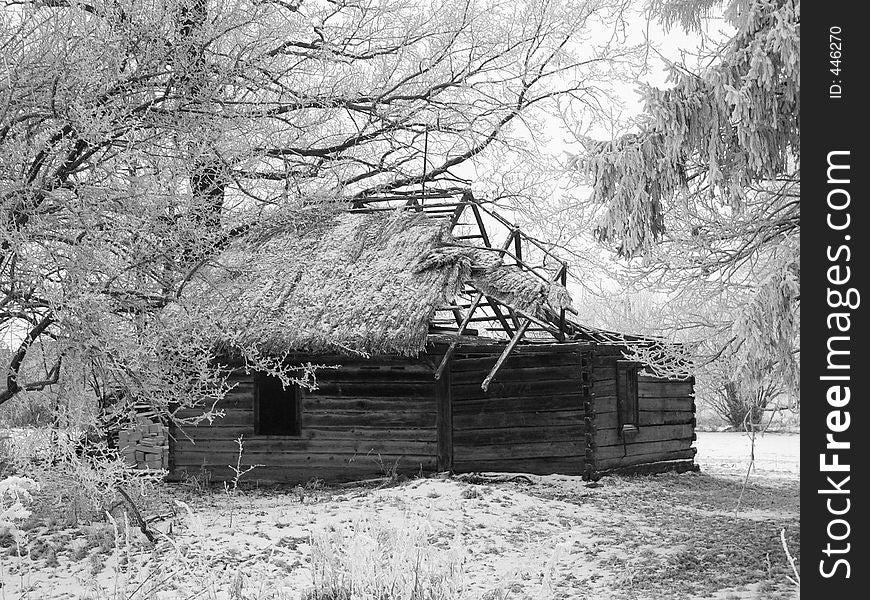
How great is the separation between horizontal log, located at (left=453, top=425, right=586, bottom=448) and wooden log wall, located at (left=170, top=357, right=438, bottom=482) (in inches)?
20.7

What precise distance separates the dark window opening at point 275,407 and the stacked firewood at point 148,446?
179 centimetres

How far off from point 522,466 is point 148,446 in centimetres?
732

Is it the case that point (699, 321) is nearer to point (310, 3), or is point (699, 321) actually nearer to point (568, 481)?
point (568, 481)

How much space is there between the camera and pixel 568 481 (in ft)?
44.6

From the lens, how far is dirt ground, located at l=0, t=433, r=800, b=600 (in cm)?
765

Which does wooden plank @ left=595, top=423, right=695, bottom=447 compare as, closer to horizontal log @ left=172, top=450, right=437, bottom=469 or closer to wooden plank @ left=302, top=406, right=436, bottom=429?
wooden plank @ left=302, top=406, right=436, bottom=429

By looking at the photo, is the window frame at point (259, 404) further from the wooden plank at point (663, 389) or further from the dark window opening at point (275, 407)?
the wooden plank at point (663, 389)

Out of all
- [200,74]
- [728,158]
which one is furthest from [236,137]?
[728,158]

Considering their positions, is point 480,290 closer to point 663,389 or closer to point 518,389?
point 518,389

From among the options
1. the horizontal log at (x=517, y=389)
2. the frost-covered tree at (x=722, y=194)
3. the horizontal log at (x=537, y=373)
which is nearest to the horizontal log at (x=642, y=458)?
the horizontal log at (x=517, y=389)

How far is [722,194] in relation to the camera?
27.4ft

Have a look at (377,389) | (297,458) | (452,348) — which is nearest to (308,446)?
(297,458)

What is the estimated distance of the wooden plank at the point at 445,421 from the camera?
1370 centimetres

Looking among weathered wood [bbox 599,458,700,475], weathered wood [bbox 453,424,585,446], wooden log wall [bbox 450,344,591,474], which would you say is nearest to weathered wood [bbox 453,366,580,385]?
wooden log wall [bbox 450,344,591,474]
